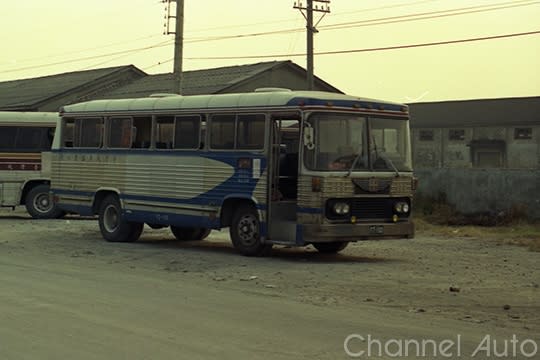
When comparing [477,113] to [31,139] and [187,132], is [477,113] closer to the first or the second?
[31,139]

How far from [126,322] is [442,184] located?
1763cm

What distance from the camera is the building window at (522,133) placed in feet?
199

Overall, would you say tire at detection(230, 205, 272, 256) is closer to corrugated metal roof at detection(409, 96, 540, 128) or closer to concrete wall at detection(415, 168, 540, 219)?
concrete wall at detection(415, 168, 540, 219)

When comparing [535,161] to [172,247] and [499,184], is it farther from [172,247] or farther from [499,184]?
[172,247]

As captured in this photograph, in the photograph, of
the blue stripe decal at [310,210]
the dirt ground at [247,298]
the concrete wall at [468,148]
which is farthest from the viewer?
the concrete wall at [468,148]

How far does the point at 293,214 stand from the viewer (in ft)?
53.1

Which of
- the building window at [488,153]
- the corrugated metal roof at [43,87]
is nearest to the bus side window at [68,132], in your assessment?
the corrugated metal roof at [43,87]

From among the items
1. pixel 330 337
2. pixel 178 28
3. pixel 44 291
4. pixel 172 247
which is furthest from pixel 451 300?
pixel 178 28

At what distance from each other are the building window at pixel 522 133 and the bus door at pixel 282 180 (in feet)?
157

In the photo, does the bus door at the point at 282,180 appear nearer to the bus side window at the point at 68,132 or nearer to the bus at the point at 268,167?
the bus at the point at 268,167

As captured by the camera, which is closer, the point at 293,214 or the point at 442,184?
the point at 293,214

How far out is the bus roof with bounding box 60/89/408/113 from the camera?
15.7m

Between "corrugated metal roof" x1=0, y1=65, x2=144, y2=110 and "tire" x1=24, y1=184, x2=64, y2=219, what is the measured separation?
68.5 feet

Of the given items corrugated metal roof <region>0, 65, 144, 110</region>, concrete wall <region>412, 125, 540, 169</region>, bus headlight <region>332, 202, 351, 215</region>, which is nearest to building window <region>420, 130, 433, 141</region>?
concrete wall <region>412, 125, 540, 169</region>
